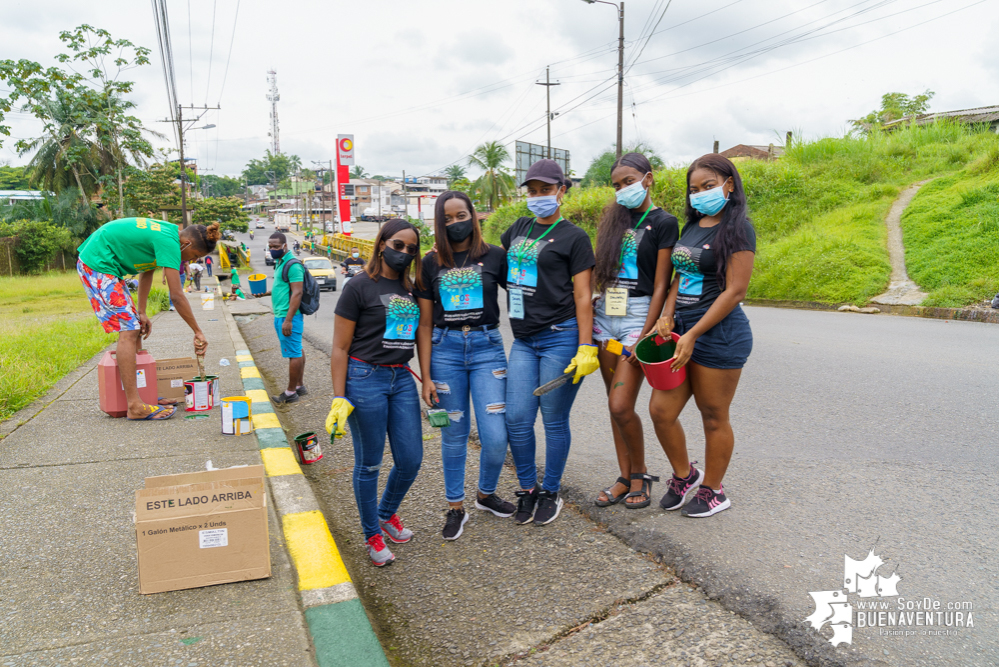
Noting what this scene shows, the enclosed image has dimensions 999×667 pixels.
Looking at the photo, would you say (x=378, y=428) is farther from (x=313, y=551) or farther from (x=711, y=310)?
(x=711, y=310)

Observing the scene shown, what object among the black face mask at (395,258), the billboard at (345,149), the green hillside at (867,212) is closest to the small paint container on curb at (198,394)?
the black face mask at (395,258)

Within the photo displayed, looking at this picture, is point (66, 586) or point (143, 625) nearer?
point (143, 625)

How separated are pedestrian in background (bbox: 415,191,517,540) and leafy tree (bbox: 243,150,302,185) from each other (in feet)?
534

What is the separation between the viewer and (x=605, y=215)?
3.82 meters

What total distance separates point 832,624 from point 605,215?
2.28 metres

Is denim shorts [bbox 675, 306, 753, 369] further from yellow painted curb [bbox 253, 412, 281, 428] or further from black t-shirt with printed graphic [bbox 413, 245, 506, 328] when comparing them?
yellow painted curb [bbox 253, 412, 281, 428]

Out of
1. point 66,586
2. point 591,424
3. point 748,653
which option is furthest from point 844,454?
point 66,586

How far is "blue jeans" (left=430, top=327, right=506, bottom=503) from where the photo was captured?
3.51 metres

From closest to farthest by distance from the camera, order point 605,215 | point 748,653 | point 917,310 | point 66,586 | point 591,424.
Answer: point 748,653 < point 66,586 < point 605,215 < point 591,424 < point 917,310

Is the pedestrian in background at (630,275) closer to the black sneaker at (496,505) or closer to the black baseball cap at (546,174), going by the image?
the black baseball cap at (546,174)

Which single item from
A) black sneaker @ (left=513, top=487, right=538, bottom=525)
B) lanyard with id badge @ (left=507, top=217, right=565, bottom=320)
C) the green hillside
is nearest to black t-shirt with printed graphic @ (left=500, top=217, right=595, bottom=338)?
lanyard with id badge @ (left=507, top=217, right=565, bottom=320)

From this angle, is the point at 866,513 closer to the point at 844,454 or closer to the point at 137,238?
the point at 844,454

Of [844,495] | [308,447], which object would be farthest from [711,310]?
[308,447]

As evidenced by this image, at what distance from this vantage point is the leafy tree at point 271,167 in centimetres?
16305
